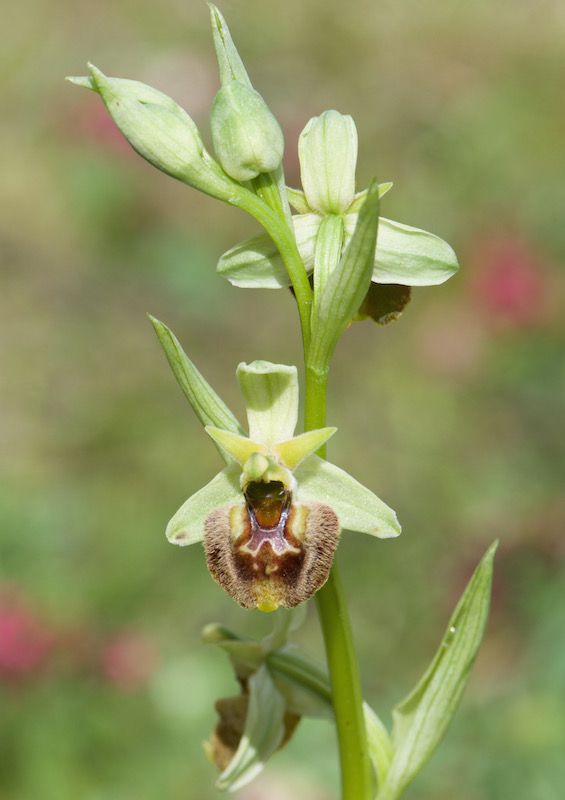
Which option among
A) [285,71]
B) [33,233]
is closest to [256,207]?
[33,233]

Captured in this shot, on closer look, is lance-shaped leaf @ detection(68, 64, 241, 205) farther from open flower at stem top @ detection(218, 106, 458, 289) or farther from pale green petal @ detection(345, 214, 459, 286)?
pale green petal @ detection(345, 214, 459, 286)

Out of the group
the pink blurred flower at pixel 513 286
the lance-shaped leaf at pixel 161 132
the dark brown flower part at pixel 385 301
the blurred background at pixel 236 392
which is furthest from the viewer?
the pink blurred flower at pixel 513 286

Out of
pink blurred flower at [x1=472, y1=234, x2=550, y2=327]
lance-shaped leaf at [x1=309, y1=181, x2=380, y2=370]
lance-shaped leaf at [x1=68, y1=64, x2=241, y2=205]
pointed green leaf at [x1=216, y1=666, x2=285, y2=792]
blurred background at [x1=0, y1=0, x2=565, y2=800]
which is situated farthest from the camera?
pink blurred flower at [x1=472, y1=234, x2=550, y2=327]

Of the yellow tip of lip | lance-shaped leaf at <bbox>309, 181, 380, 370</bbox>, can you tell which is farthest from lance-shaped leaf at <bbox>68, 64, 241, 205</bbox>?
the yellow tip of lip

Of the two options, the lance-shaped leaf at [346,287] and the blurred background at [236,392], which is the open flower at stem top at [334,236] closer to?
the lance-shaped leaf at [346,287]

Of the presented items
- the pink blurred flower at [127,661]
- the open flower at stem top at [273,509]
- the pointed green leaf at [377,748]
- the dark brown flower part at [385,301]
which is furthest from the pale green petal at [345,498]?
the pink blurred flower at [127,661]
